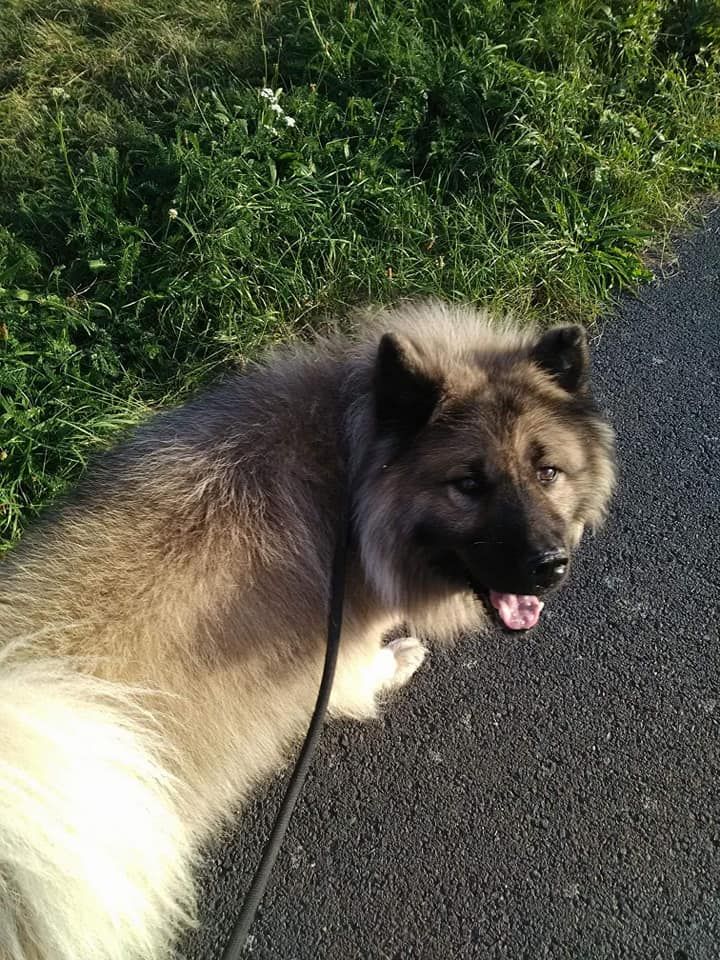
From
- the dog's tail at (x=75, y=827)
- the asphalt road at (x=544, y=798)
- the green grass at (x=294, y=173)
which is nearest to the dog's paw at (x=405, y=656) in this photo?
the asphalt road at (x=544, y=798)

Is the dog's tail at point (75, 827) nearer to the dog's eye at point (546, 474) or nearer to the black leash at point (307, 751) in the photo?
the black leash at point (307, 751)

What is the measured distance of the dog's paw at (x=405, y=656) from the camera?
273cm

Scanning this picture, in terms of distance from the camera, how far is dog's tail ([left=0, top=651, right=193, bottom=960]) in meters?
1.46

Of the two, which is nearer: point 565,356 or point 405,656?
point 565,356

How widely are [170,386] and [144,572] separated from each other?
1685 millimetres

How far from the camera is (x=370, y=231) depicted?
3820mm

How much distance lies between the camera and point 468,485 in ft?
6.82

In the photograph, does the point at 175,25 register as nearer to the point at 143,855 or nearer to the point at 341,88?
the point at 341,88

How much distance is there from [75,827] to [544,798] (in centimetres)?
161

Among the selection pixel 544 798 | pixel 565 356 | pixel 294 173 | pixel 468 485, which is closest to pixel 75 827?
pixel 468 485

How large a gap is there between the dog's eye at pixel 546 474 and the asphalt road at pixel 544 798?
896 millimetres

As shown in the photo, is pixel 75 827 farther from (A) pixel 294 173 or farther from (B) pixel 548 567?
(A) pixel 294 173

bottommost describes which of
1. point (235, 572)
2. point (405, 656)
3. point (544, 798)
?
point (544, 798)

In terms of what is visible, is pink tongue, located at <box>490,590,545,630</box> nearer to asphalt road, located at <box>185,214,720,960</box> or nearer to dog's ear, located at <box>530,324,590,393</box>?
asphalt road, located at <box>185,214,720,960</box>
